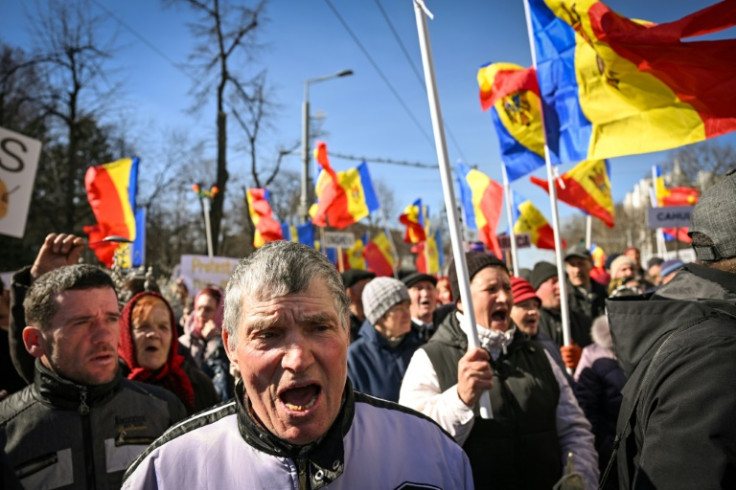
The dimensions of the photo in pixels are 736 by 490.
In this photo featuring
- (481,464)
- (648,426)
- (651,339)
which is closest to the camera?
(648,426)

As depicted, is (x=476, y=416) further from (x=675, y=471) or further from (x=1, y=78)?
(x=1, y=78)

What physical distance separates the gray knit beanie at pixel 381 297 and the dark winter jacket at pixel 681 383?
245 centimetres

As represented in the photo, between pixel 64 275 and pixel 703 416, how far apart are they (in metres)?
2.43

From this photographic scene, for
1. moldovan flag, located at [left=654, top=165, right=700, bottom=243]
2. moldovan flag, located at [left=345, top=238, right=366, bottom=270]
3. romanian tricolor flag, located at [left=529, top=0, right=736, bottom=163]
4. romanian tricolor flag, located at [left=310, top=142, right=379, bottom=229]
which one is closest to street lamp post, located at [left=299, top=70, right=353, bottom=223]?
moldovan flag, located at [left=345, top=238, right=366, bottom=270]

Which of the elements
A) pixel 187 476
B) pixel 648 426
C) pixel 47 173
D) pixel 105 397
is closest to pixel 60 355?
pixel 105 397

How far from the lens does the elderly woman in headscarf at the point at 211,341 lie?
16.4 ft

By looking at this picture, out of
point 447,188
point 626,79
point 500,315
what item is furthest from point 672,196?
point 447,188

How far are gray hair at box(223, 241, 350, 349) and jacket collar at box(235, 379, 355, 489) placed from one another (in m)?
0.25

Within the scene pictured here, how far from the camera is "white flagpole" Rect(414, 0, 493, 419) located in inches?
103

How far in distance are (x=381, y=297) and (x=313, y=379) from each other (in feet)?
9.52

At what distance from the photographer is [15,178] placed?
5016 mm

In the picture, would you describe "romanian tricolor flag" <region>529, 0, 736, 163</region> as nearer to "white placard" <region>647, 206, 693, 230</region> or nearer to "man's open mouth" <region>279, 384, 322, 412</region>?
"man's open mouth" <region>279, 384, 322, 412</region>

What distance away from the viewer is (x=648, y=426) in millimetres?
1691

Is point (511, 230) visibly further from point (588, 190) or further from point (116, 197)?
point (116, 197)
